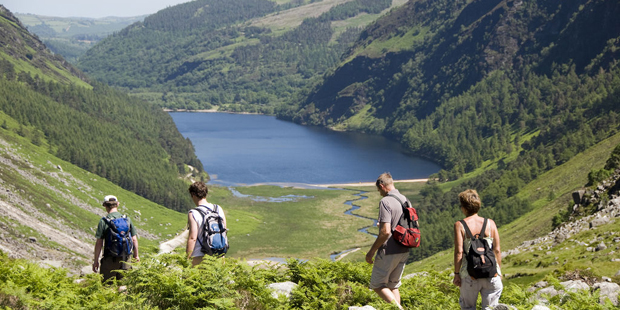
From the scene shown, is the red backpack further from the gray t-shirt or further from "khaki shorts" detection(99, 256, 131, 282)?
"khaki shorts" detection(99, 256, 131, 282)

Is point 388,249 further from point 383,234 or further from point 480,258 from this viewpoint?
point 480,258

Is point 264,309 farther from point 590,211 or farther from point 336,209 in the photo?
point 336,209

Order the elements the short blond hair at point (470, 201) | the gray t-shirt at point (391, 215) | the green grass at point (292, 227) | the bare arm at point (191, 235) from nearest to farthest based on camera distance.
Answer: the short blond hair at point (470, 201)
the gray t-shirt at point (391, 215)
the bare arm at point (191, 235)
the green grass at point (292, 227)

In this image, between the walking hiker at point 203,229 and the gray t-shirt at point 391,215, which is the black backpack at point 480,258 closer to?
the gray t-shirt at point 391,215

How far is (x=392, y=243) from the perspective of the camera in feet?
58.1

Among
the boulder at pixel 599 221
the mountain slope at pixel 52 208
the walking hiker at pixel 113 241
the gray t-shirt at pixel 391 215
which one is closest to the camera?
the gray t-shirt at pixel 391 215

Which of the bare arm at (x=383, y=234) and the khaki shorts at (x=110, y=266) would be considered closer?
the bare arm at (x=383, y=234)

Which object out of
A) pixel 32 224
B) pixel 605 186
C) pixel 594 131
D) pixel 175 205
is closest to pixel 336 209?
pixel 175 205

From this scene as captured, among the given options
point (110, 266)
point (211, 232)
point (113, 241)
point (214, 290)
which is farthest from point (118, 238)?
point (214, 290)

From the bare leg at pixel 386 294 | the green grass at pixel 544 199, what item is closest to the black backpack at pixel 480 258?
the bare leg at pixel 386 294

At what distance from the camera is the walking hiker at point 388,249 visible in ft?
57.3

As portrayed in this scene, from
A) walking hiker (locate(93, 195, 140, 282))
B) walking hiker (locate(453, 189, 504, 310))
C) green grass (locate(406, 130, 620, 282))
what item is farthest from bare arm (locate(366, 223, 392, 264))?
green grass (locate(406, 130, 620, 282))

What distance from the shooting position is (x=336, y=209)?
180 metres

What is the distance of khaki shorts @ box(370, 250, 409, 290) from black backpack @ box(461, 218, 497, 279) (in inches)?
80.3
